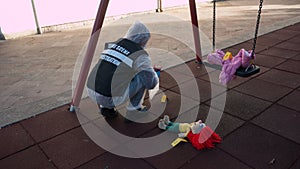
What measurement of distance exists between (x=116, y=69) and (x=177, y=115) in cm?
85

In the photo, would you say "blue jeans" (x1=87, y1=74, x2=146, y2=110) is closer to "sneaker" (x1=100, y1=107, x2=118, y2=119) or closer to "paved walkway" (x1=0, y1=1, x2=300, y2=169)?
"sneaker" (x1=100, y1=107, x2=118, y2=119)

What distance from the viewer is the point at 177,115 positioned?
2855 millimetres

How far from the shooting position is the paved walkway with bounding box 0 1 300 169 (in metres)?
2.21

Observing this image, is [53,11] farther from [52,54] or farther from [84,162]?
[84,162]

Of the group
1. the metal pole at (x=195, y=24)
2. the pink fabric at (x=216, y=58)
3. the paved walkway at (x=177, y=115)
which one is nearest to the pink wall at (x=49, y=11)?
the paved walkway at (x=177, y=115)

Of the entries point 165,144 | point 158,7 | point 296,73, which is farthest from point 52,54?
point 158,7

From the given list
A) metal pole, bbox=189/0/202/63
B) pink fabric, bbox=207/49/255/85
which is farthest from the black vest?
metal pole, bbox=189/0/202/63

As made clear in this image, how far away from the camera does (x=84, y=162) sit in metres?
2.22

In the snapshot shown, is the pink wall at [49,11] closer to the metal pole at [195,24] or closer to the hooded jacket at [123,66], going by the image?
the metal pole at [195,24]

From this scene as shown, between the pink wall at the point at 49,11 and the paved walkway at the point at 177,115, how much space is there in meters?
1.95

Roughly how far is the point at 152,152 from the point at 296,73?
262cm

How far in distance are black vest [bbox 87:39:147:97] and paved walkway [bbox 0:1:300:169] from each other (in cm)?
39

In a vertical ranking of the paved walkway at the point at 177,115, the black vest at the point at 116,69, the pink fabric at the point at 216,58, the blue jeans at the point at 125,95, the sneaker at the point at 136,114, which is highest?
the black vest at the point at 116,69

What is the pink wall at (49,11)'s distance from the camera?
21.6 ft
